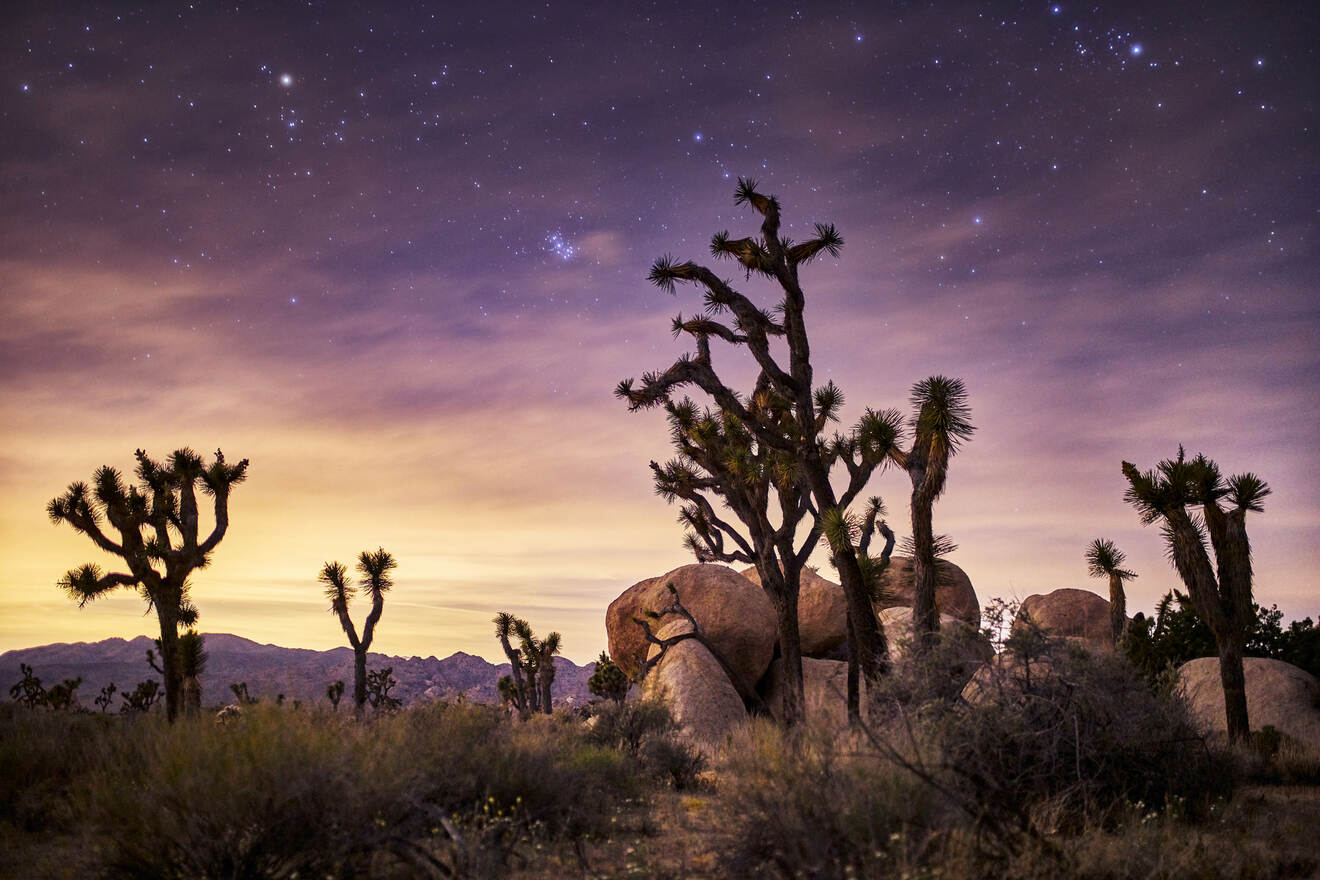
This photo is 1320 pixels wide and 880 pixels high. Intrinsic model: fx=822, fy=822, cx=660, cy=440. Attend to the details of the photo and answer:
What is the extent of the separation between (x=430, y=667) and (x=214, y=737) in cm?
12634

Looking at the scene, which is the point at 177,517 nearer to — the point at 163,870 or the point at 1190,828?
the point at 163,870

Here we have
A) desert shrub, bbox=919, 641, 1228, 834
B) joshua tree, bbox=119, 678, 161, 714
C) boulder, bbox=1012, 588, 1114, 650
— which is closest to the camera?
desert shrub, bbox=919, 641, 1228, 834

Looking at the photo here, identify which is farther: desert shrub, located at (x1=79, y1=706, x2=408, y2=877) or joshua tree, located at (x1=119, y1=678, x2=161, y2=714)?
joshua tree, located at (x1=119, y1=678, x2=161, y2=714)

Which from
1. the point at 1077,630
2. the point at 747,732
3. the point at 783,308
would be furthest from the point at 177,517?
the point at 1077,630

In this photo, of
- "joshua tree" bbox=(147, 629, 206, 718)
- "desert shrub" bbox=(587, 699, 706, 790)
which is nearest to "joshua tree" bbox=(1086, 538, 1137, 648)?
"desert shrub" bbox=(587, 699, 706, 790)

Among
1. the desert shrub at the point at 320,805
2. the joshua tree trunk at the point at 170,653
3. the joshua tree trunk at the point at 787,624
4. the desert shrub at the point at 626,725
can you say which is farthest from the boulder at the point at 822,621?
the desert shrub at the point at 320,805

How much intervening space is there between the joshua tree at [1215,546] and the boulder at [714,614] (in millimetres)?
11209

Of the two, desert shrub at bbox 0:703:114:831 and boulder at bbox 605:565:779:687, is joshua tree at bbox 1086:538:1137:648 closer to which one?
boulder at bbox 605:565:779:687

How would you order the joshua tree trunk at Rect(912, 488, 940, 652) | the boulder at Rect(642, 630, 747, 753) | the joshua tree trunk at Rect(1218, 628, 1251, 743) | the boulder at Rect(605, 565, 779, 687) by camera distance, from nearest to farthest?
1. the joshua tree trunk at Rect(912, 488, 940, 652)
2. the joshua tree trunk at Rect(1218, 628, 1251, 743)
3. the boulder at Rect(642, 630, 747, 753)
4. the boulder at Rect(605, 565, 779, 687)

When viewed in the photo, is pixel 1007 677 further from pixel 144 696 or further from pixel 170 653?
pixel 144 696

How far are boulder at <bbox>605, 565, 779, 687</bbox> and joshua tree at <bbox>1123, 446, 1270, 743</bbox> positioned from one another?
11209mm

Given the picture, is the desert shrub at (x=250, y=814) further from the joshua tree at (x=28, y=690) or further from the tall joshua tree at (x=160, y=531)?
the joshua tree at (x=28, y=690)

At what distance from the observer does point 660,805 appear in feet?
32.3

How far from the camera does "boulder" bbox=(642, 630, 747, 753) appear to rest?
20703 millimetres
